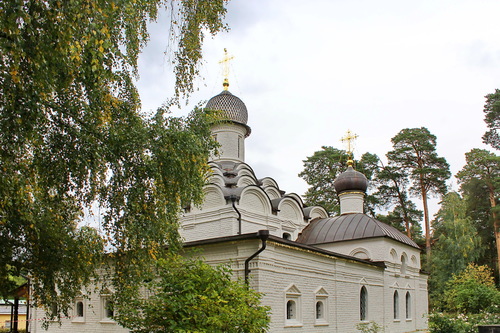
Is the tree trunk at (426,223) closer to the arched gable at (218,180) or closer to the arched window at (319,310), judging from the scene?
the arched gable at (218,180)

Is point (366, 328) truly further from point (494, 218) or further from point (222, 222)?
point (494, 218)

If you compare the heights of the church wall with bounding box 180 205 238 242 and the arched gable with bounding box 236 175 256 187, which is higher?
the arched gable with bounding box 236 175 256 187

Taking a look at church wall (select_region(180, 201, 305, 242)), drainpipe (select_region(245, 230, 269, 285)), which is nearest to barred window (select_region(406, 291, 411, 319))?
church wall (select_region(180, 201, 305, 242))

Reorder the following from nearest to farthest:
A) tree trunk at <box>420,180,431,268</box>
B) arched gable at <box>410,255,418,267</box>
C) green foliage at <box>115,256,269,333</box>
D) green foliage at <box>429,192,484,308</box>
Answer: green foliage at <box>115,256,269,333</box> < arched gable at <box>410,255,418,267</box> < green foliage at <box>429,192,484,308</box> < tree trunk at <box>420,180,431,268</box>

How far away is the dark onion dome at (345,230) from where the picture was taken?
15897 millimetres

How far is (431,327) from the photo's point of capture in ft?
42.3

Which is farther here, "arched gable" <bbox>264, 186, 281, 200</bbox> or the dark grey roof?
the dark grey roof

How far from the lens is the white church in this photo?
400 inches

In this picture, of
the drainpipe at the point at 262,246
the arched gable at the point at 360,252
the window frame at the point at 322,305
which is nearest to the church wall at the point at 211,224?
the window frame at the point at 322,305

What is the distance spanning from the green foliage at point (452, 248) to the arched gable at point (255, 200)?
44.7 ft

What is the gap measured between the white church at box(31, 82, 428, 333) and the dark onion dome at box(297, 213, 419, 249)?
33 mm

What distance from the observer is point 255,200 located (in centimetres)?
1480

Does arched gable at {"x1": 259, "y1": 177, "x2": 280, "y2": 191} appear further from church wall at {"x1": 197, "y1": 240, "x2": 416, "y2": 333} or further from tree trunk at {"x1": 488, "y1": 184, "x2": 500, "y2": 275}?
tree trunk at {"x1": 488, "y1": 184, "x2": 500, "y2": 275}

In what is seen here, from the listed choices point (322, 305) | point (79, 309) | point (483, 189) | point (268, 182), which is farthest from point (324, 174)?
point (79, 309)
